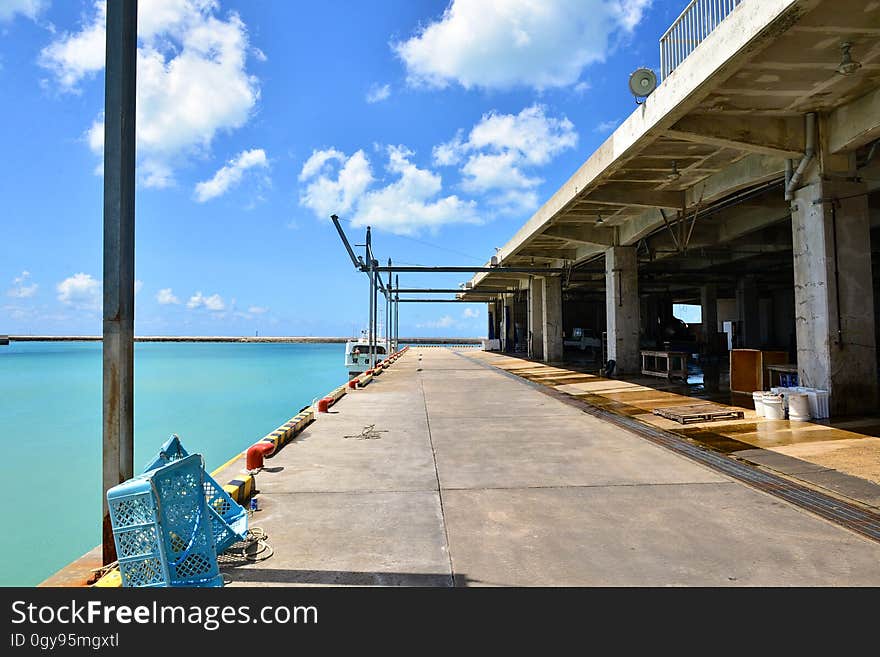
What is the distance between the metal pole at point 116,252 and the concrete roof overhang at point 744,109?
6.81 metres

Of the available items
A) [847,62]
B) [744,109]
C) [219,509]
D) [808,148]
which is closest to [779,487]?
[219,509]

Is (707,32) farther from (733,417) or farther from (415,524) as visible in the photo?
(415,524)

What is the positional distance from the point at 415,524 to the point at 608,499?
6.28 ft

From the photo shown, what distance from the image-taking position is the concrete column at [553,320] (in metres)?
29.0

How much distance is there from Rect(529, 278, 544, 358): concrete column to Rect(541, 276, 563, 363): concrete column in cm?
247

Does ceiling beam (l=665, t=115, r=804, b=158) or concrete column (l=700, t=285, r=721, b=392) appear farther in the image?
concrete column (l=700, t=285, r=721, b=392)

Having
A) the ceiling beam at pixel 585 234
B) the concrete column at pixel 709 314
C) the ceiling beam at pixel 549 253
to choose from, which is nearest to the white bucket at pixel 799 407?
the ceiling beam at pixel 585 234

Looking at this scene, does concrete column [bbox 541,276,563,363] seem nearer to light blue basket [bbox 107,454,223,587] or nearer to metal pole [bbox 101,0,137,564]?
metal pole [bbox 101,0,137,564]

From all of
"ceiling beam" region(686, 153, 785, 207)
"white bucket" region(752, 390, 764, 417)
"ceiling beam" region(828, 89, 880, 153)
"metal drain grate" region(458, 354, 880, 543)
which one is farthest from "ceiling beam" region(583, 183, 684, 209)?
"metal drain grate" region(458, 354, 880, 543)

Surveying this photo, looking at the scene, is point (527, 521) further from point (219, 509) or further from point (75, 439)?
point (75, 439)

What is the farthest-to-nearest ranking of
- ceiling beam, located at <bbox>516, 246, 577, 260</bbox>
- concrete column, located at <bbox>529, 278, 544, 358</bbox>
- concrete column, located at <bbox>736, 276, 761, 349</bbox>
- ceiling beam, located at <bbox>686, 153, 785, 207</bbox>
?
concrete column, located at <bbox>529, 278, 544, 358</bbox>
concrete column, located at <bbox>736, 276, 761, 349</bbox>
ceiling beam, located at <bbox>516, 246, 577, 260</bbox>
ceiling beam, located at <bbox>686, 153, 785, 207</bbox>

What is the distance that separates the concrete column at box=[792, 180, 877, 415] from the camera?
905 centimetres

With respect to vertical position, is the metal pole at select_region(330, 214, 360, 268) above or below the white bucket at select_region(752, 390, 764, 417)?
above
